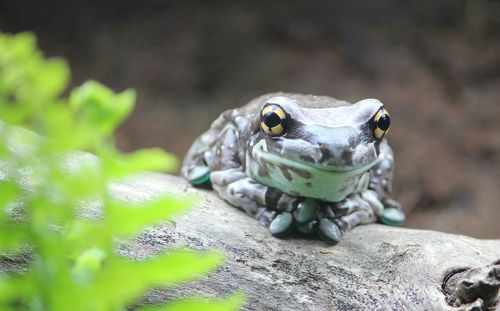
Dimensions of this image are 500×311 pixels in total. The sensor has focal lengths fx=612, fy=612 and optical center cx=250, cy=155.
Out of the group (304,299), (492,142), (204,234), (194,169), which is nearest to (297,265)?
(304,299)

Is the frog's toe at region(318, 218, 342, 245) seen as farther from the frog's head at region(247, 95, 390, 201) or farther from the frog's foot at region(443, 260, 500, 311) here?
the frog's foot at region(443, 260, 500, 311)

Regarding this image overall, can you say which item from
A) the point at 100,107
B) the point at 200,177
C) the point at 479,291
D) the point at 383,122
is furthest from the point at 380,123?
the point at 100,107

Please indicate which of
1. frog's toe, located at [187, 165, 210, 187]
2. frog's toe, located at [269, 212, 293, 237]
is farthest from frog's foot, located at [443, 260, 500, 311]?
frog's toe, located at [187, 165, 210, 187]

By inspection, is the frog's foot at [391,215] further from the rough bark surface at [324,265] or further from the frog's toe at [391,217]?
the rough bark surface at [324,265]

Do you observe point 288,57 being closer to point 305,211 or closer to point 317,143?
point 305,211

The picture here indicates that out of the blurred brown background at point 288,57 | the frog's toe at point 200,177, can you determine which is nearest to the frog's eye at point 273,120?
the frog's toe at point 200,177

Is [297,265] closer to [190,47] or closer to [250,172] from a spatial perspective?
[250,172]
